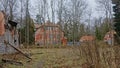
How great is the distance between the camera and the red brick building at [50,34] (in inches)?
2498

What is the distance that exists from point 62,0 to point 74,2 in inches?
173

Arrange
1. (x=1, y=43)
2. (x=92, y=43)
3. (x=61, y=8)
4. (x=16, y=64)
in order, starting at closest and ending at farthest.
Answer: (x=92, y=43) → (x=16, y=64) → (x=1, y=43) → (x=61, y=8)

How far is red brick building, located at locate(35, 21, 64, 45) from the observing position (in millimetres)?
63441

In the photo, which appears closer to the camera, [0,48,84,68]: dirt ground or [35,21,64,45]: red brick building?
[0,48,84,68]: dirt ground

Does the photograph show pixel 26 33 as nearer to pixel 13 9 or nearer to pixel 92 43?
pixel 13 9

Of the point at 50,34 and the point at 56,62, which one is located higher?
the point at 56,62

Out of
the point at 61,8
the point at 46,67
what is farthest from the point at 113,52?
the point at 61,8

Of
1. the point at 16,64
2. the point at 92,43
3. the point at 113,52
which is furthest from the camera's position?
the point at 16,64

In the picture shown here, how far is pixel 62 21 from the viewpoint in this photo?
6519cm

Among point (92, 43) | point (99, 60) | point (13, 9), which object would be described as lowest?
point (99, 60)

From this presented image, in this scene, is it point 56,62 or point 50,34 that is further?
point 50,34

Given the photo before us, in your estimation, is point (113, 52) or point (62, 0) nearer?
point (113, 52)

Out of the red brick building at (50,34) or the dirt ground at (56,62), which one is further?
the red brick building at (50,34)

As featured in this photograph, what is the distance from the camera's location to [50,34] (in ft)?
229
